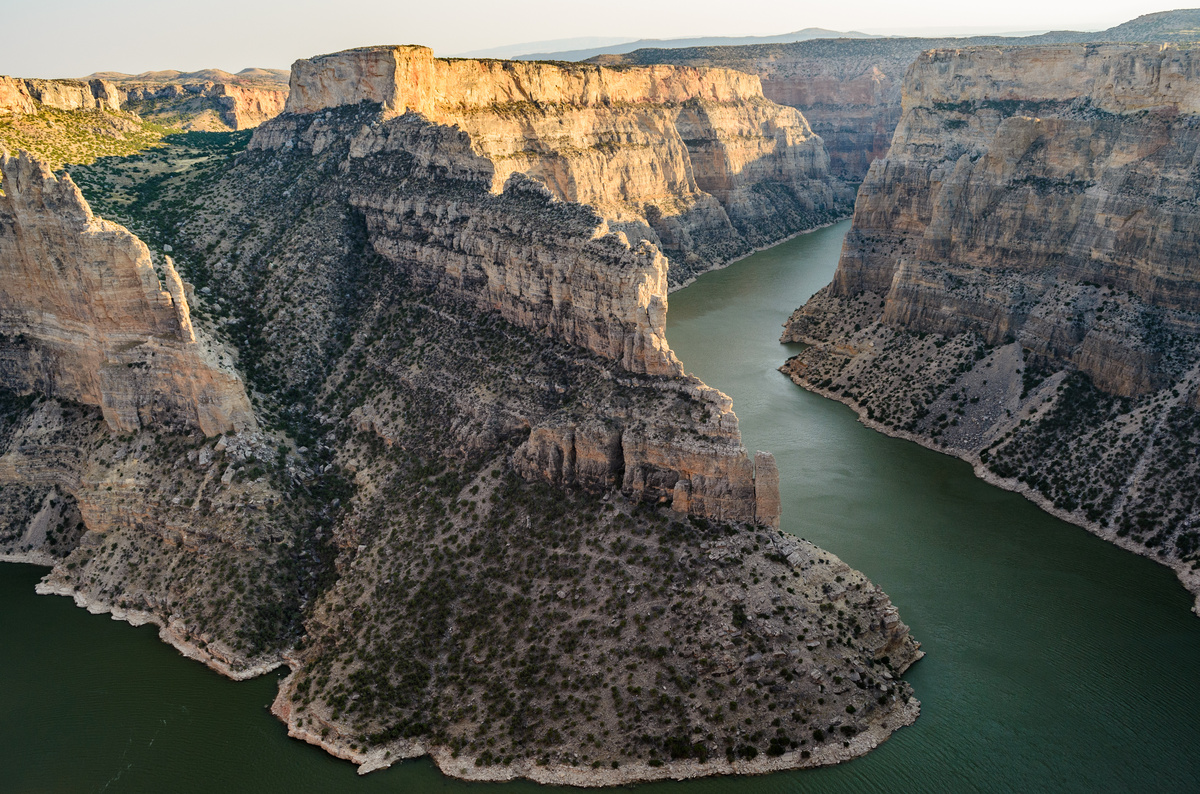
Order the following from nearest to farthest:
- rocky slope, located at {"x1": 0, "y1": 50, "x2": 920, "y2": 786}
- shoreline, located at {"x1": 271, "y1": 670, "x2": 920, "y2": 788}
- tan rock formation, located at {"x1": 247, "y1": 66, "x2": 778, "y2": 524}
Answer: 1. shoreline, located at {"x1": 271, "y1": 670, "x2": 920, "y2": 788}
2. rocky slope, located at {"x1": 0, "y1": 50, "x2": 920, "y2": 786}
3. tan rock formation, located at {"x1": 247, "y1": 66, "x2": 778, "y2": 524}

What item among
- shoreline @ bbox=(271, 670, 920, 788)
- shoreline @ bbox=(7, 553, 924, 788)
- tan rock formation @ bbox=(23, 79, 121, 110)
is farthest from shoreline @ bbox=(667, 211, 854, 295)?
shoreline @ bbox=(271, 670, 920, 788)

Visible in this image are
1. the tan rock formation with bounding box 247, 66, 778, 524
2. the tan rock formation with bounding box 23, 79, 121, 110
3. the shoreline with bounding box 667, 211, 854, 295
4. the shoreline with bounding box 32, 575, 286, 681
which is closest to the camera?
the tan rock formation with bounding box 247, 66, 778, 524

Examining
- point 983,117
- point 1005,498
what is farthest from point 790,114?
point 1005,498

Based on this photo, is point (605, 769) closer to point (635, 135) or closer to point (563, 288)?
point (563, 288)

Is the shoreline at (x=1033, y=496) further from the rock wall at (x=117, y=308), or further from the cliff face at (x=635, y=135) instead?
the rock wall at (x=117, y=308)

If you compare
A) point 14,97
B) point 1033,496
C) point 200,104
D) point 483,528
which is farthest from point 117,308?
point 200,104

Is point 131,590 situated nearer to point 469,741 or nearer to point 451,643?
point 451,643

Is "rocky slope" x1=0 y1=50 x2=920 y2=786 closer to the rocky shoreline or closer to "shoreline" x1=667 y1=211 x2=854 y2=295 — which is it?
the rocky shoreline
